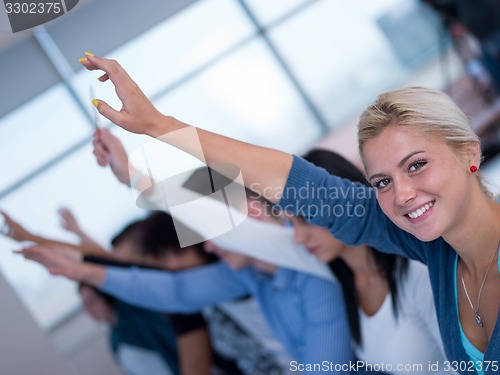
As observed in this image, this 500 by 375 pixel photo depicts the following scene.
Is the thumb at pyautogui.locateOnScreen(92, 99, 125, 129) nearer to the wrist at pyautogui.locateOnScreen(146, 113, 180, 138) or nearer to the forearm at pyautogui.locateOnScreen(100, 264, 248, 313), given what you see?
the wrist at pyautogui.locateOnScreen(146, 113, 180, 138)

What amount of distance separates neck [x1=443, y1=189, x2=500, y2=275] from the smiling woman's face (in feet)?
0.06

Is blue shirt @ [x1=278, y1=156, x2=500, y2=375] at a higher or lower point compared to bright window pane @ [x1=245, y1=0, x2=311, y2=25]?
lower

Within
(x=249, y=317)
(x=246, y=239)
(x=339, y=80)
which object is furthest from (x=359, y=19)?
(x=246, y=239)

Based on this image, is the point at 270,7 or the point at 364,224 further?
the point at 270,7

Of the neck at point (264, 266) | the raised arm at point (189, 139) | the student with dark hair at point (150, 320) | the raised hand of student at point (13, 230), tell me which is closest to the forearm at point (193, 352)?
the student with dark hair at point (150, 320)

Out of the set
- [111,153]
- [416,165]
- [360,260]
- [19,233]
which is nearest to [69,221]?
[19,233]

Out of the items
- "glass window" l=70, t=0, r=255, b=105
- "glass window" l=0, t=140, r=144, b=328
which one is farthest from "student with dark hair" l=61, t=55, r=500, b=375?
"glass window" l=0, t=140, r=144, b=328

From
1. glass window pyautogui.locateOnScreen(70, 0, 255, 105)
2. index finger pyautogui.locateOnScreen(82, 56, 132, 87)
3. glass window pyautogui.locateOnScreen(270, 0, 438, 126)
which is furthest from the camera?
glass window pyautogui.locateOnScreen(270, 0, 438, 126)

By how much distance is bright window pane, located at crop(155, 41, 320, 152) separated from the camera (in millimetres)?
936

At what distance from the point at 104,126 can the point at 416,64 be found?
7.20 feet

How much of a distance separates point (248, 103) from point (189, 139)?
3.02 ft

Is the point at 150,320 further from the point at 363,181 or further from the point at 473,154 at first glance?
the point at 473,154

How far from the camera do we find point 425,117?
662 mm

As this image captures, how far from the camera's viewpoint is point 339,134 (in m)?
2.27
